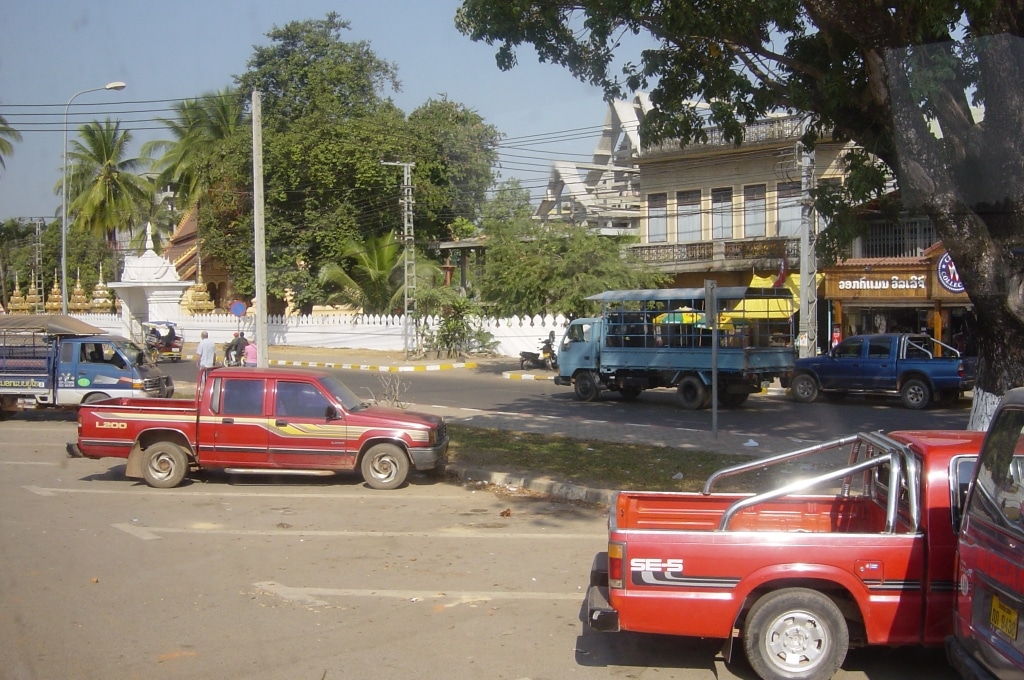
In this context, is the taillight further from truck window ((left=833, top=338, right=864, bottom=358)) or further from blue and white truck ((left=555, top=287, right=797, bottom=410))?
truck window ((left=833, top=338, right=864, bottom=358))

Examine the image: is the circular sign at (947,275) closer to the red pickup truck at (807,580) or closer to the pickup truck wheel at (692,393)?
the pickup truck wheel at (692,393)

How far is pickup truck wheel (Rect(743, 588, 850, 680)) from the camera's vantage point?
5340mm

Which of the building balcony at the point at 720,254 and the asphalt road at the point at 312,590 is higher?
the building balcony at the point at 720,254

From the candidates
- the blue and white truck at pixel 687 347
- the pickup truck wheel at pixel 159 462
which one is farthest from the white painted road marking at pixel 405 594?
the blue and white truck at pixel 687 347

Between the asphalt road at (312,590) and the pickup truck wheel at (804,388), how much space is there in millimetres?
13228

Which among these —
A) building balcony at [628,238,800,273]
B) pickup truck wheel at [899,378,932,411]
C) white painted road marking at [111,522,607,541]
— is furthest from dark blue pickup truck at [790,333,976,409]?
white painted road marking at [111,522,607,541]

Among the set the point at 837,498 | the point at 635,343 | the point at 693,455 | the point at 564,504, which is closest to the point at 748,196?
the point at 635,343

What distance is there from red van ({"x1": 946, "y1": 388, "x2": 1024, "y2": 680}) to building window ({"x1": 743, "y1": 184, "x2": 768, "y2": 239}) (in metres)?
30.5

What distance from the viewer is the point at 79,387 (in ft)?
62.2

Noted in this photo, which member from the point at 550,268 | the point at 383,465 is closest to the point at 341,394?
the point at 383,465

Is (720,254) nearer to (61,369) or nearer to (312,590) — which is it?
(61,369)

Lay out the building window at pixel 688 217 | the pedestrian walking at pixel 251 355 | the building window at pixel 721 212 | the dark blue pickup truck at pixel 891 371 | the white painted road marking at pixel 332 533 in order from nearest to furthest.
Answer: the white painted road marking at pixel 332 533 → the dark blue pickup truck at pixel 891 371 → the pedestrian walking at pixel 251 355 → the building window at pixel 721 212 → the building window at pixel 688 217

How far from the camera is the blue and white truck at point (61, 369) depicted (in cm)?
1895

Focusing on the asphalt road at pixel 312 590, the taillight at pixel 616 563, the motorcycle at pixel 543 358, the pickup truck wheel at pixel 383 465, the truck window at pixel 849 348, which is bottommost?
the asphalt road at pixel 312 590
